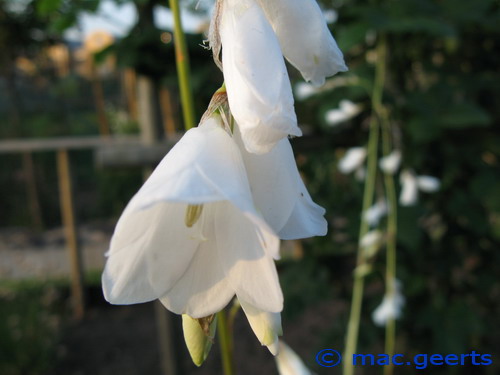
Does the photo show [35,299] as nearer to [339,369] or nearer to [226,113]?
[339,369]

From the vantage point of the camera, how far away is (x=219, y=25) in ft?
0.85

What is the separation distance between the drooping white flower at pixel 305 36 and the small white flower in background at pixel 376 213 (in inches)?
32.7

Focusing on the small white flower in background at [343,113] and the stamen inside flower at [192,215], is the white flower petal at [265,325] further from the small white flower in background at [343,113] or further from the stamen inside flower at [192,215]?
the small white flower in background at [343,113]

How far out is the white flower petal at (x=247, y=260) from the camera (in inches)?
9.7

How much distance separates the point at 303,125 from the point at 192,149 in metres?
1.25

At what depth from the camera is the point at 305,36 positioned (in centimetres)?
26

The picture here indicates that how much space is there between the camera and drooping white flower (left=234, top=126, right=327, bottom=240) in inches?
10.0

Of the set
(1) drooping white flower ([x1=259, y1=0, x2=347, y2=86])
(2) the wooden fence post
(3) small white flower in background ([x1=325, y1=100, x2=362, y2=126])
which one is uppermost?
(3) small white flower in background ([x1=325, y1=100, x2=362, y2=126])

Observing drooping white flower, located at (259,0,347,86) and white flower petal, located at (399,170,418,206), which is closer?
drooping white flower, located at (259,0,347,86)

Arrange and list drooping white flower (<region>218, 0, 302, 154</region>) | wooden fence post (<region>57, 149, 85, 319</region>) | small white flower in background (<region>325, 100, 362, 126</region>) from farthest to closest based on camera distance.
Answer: wooden fence post (<region>57, 149, 85, 319</region>)
small white flower in background (<region>325, 100, 362, 126</region>)
drooping white flower (<region>218, 0, 302, 154</region>)

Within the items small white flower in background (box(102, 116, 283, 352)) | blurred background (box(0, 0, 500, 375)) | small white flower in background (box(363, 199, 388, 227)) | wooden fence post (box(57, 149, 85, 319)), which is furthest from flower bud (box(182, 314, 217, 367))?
wooden fence post (box(57, 149, 85, 319))

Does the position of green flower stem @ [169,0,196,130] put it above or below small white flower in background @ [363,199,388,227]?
above

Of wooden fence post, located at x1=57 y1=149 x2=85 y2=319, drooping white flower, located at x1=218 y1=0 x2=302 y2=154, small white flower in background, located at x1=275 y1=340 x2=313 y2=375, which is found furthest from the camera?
wooden fence post, located at x1=57 y1=149 x2=85 y2=319

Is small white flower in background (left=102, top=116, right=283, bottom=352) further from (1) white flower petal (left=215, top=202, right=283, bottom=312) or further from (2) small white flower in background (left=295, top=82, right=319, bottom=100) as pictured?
(2) small white flower in background (left=295, top=82, right=319, bottom=100)
